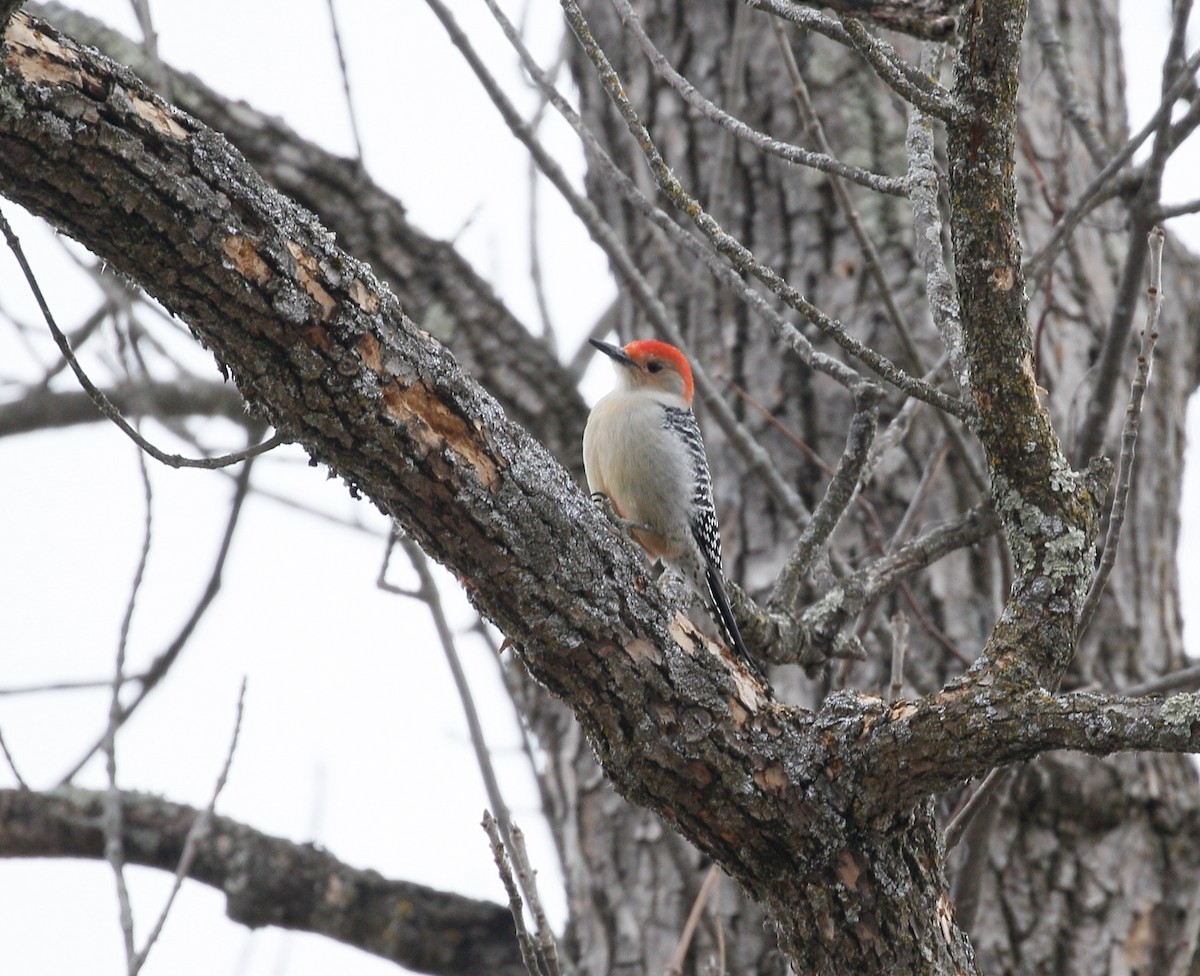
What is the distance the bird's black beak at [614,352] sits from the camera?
5.55 meters

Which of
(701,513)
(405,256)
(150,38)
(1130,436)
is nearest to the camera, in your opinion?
(1130,436)

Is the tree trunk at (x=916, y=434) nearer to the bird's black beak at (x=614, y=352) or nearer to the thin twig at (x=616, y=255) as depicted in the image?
the bird's black beak at (x=614, y=352)

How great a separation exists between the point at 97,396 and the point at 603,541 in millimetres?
1075

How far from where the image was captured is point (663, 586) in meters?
2.76

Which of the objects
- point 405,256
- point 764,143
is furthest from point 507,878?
point 405,256

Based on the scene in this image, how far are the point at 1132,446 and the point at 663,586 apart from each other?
1.02 metres

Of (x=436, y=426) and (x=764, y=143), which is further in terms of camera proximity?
(x=764, y=143)

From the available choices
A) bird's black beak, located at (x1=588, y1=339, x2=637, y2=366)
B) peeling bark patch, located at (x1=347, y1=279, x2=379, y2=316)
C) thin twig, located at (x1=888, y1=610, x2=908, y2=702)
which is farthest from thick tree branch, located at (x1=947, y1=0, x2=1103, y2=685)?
bird's black beak, located at (x1=588, y1=339, x2=637, y2=366)

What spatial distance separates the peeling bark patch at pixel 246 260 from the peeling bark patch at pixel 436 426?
1.00ft

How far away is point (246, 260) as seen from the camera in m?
2.24

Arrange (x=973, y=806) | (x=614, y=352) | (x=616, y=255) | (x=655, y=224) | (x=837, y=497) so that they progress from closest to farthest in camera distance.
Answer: (x=973, y=806) < (x=837, y=497) < (x=655, y=224) < (x=616, y=255) < (x=614, y=352)

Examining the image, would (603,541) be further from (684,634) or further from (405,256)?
(405,256)

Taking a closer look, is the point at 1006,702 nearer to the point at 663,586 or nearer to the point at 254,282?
the point at 663,586

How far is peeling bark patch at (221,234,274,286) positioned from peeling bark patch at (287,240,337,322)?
62 mm
